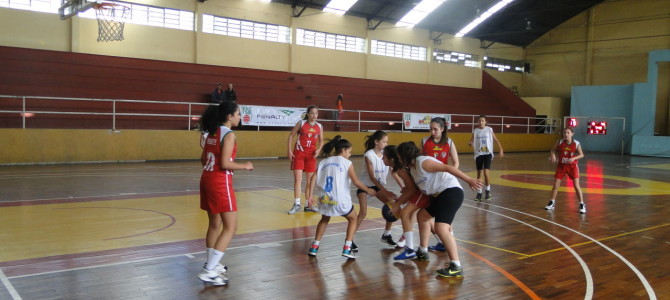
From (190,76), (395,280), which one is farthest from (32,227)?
(190,76)

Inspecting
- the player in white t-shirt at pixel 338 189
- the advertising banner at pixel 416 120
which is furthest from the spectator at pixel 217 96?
the player in white t-shirt at pixel 338 189

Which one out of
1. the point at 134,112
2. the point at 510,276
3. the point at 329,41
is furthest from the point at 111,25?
the point at 510,276

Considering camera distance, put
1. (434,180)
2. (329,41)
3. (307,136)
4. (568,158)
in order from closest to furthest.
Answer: (434,180) → (307,136) → (568,158) → (329,41)

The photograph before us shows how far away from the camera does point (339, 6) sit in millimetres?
28984

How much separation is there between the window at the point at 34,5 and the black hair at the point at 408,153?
20.0 m

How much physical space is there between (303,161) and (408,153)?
4008 millimetres

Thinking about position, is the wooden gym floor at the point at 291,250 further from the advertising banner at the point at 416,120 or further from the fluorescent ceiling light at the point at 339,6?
the fluorescent ceiling light at the point at 339,6

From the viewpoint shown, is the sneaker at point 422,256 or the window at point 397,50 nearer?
the sneaker at point 422,256

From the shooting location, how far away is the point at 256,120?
2128 centimetres

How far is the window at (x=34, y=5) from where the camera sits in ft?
67.4

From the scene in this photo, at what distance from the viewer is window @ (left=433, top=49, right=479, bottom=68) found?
35312 millimetres

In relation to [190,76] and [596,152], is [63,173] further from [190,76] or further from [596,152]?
[596,152]

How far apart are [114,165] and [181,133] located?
10.2 ft

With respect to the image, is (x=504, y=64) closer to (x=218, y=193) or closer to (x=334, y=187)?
(x=334, y=187)
